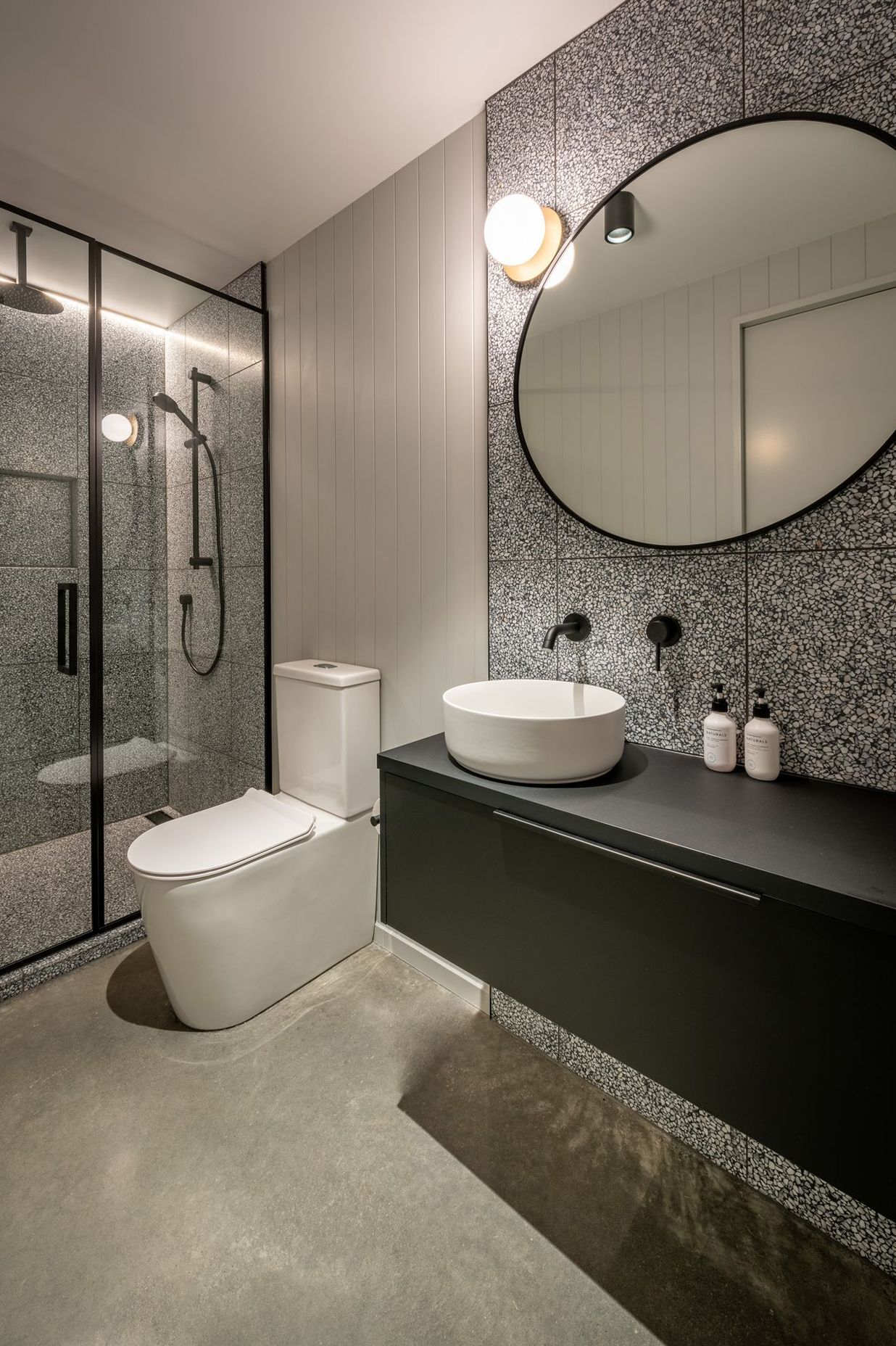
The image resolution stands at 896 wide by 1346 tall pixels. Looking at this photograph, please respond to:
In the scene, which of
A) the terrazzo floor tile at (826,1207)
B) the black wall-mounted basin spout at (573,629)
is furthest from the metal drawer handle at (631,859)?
the terrazzo floor tile at (826,1207)

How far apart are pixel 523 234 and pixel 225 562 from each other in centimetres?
152

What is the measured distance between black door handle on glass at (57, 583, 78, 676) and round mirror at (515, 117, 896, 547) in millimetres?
1535

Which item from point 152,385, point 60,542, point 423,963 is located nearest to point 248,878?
point 423,963

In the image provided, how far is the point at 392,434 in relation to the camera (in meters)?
1.91

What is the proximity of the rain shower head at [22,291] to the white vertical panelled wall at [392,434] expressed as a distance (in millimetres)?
761

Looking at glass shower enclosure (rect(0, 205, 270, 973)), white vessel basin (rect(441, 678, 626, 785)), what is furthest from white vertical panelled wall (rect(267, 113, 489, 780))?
white vessel basin (rect(441, 678, 626, 785))

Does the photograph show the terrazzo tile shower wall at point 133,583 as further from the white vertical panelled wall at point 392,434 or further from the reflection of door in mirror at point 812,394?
the reflection of door in mirror at point 812,394

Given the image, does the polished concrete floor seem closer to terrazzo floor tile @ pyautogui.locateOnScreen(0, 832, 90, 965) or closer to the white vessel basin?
terrazzo floor tile @ pyautogui.locateOnScreen(0, 832, 90, 965)

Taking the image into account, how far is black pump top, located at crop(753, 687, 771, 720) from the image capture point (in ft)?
3.91

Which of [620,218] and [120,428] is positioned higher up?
[620,218]

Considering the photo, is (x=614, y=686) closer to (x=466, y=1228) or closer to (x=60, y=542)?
(x=466, y=1228)

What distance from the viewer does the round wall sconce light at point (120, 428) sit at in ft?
6.60

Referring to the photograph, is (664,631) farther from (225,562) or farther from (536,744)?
(225,562)

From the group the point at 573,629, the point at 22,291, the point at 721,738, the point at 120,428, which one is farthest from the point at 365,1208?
the point at 22,291
